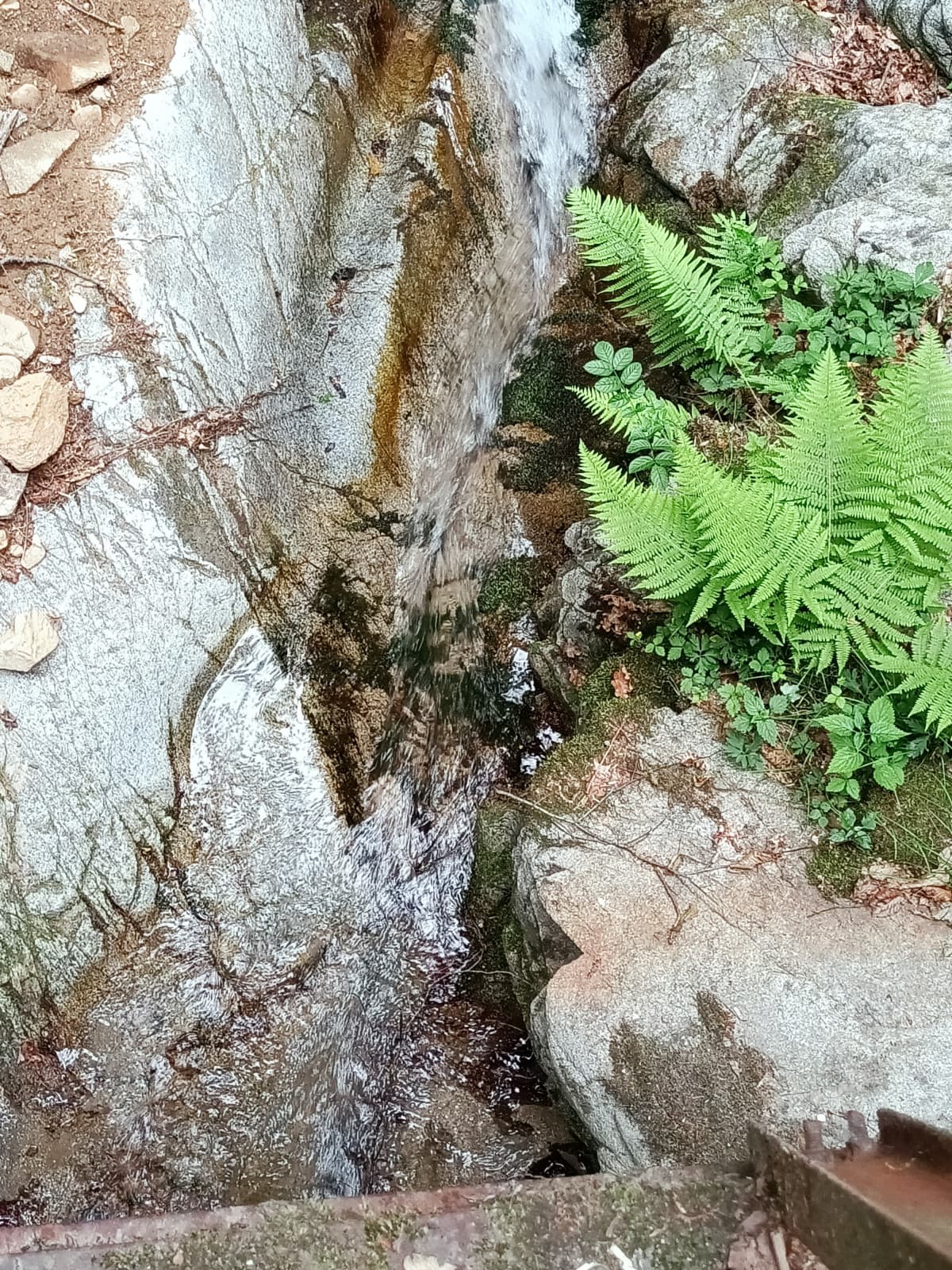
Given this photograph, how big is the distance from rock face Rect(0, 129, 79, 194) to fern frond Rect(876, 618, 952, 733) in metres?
4.15

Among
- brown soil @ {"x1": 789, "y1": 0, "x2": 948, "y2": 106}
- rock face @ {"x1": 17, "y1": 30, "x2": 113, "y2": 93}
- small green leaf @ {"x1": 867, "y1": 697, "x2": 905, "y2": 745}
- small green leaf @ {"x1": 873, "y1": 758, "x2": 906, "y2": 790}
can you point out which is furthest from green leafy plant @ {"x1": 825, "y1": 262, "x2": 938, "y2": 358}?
rock face @ {"x1": 17, "y1": 30, "x2": 113, "y2": 93}

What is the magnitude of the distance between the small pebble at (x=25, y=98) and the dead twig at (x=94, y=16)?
0.48 m

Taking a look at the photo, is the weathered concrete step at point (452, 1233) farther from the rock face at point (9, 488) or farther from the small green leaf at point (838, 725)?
the rock face at point (9, 488)

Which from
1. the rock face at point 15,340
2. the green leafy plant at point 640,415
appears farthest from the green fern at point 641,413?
the rock face at point 15,340

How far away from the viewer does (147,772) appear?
148 inches

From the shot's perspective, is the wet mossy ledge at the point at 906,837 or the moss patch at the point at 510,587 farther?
the moss patch at the point at 510,587

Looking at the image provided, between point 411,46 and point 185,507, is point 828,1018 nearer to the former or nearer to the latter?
point 185,507

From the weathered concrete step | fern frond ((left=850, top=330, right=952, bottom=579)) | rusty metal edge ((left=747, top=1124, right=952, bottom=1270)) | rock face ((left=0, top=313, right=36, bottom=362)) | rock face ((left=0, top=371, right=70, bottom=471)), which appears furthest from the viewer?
rock face ((left=0, top=313, right=36, bottom=362))

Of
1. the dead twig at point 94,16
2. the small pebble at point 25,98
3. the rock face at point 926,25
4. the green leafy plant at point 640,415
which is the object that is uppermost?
the dead twig at point 94,16

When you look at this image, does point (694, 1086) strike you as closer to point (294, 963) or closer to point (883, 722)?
point (883, 722)

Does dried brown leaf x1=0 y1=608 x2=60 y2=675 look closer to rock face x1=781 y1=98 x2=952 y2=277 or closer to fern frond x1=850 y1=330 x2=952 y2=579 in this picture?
fern frond x1=850 y1=330 x2=952 y2=579

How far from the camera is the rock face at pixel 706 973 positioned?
9.89 feet

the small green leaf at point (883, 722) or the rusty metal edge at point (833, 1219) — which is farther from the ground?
the small green leaf at point (883, 722)

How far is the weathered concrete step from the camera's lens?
1983 millimetres
